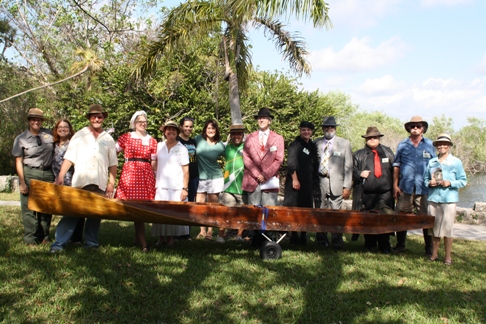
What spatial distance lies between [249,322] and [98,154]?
9.44 ft

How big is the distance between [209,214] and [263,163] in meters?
1.27

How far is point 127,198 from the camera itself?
5566 mm

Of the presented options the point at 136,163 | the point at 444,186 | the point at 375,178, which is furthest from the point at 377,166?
the point at 136,163

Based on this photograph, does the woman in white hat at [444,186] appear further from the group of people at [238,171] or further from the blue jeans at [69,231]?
the blue jeans at [69,231]

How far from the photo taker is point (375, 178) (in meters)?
6.28

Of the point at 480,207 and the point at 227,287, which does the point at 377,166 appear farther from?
the point at 480,207

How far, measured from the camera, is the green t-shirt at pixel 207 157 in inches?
251

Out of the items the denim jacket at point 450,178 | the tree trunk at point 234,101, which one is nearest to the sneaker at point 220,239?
the tree trunk at point 234,101

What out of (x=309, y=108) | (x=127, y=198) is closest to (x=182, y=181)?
(x=127, y=198)

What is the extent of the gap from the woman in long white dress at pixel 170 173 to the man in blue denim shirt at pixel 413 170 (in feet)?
9.85

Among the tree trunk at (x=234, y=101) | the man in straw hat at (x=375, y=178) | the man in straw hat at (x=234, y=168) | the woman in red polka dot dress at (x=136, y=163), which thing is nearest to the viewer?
the woman in red polka dot dress at (x=136, y=163)

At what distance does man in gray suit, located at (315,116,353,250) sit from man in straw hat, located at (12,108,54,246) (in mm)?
3808

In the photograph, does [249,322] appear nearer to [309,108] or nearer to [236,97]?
[236,97]

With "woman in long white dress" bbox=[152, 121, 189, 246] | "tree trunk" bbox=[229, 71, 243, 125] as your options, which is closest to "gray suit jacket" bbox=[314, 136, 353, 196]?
"woman in long white dress" bbox=[152, 121, 189, 246]
